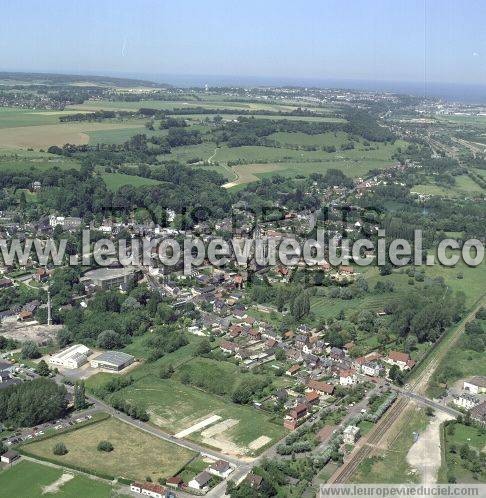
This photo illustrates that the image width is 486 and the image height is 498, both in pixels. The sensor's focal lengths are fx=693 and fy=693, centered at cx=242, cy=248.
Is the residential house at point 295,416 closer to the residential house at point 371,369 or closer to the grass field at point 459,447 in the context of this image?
the residential house at point 371,369

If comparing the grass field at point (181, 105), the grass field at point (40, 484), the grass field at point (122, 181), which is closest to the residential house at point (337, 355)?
the grass field at point (40, 484)

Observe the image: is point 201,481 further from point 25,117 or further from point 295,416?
point 25,117

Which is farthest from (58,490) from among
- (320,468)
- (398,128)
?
(398,128)

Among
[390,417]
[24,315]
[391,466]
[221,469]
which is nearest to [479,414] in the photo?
[390,417]

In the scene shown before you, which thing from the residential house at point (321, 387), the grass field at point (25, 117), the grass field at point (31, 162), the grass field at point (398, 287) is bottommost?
the residential house at point (321, 387)

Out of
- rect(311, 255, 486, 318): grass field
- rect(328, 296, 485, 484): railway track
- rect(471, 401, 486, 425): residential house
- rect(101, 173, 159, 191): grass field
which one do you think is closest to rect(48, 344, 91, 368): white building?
rect(311, 255, 486, 318): grass field

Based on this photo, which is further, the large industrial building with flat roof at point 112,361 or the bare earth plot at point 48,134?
the bare earth plot at point 48,134
